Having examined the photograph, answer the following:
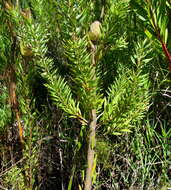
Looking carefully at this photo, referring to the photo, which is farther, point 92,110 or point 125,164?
point 125,164

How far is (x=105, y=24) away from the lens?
0.72m

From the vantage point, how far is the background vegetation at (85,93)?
72 cm

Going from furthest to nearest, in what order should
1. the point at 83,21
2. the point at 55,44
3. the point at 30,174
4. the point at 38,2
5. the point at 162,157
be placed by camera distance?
the point at 55,44 < the point at 162,157 < the point at 30,174 < the point at 38,2 < the point at 83,21

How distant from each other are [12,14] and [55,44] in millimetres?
510

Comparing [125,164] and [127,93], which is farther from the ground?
[127,93]

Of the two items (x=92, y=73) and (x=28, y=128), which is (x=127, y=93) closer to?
(x=92, y=73)

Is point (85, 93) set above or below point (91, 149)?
Answer: above

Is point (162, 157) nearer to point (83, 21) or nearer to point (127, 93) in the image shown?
point (127, 93)

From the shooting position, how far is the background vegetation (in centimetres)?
72

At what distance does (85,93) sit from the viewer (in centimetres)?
72

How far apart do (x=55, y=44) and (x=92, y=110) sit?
0.58 metres

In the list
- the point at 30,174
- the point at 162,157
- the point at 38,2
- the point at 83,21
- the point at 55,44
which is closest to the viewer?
the point at 83,21

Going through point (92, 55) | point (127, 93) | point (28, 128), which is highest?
point (92, 55)

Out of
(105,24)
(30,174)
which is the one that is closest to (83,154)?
(30,174)
